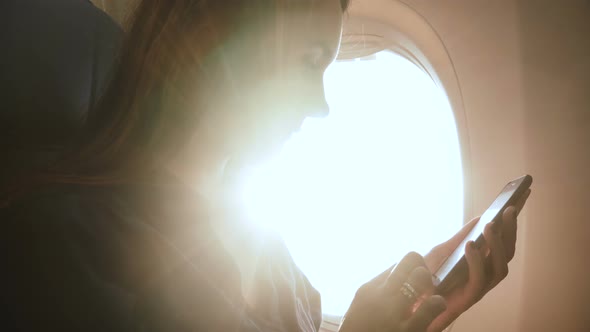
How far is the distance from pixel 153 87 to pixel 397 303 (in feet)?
1.83

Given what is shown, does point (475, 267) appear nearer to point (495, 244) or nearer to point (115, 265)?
point (495, 244)

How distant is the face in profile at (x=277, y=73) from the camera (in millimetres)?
663

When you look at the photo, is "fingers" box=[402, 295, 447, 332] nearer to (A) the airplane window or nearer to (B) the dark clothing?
(B) the dark clothing

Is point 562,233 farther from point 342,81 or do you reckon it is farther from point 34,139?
point 34,139

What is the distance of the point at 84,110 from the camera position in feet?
1.88

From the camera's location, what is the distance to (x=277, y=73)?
0.69 meters

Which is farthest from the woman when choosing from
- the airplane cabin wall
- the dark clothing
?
the airplane cabin wall

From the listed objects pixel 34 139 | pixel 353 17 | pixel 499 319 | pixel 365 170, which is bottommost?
pixel 499 319

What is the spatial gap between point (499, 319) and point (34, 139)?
3.17 feet

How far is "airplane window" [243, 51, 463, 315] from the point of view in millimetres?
1081

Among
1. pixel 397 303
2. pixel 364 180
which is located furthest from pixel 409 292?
pixel 364 180

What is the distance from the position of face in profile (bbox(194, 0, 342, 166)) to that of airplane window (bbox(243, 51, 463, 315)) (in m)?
0.30

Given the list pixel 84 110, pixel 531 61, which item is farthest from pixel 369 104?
pixel 84 110

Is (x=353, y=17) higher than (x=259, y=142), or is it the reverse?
(x=353, y=17)
